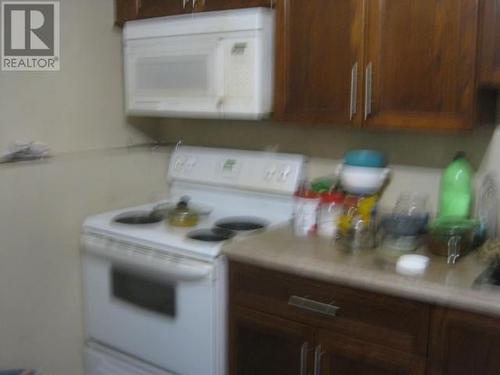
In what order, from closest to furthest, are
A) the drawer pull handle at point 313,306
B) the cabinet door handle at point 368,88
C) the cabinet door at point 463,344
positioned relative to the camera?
the cabinet door at point 463,344 → the drawer pull handle at point 313,306 → the cabinet door handle at point 368,88

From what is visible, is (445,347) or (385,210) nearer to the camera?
(445,347)

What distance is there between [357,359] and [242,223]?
2.56 ft

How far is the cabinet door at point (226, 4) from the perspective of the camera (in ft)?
6.69

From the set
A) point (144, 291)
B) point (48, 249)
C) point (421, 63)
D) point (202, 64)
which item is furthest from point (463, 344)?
point (48, 249)

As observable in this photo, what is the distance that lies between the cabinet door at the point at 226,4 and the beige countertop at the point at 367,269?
845 millimetres

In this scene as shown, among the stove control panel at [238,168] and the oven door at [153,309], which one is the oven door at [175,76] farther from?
the oven door at [153,309]

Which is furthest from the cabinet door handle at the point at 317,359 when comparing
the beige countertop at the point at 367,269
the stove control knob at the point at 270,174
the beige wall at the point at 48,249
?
the beige wall at the point at 48,249

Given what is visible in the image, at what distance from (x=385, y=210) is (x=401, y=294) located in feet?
2.15

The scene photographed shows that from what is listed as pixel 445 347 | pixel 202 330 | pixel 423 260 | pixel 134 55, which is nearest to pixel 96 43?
pixel 134 55

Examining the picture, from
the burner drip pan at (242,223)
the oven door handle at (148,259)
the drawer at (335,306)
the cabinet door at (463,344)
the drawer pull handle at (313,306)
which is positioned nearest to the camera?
the cabinet door at (463,344)

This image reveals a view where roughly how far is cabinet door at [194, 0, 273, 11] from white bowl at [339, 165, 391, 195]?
0.68 m

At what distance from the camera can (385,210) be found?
219cm

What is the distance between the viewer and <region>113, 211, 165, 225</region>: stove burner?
Result: 2.34 meters

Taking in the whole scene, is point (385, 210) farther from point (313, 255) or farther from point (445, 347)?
point (445, 347)
